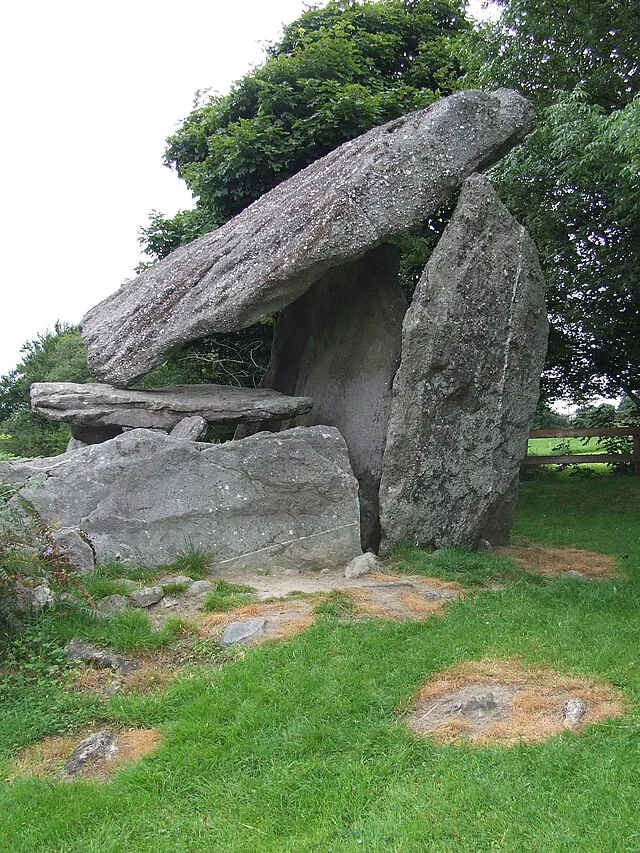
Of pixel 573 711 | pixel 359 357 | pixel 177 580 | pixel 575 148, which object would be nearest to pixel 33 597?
pixel 177 580

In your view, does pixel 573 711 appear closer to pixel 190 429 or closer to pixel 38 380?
pixel 190 429

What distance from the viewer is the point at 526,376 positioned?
878cm

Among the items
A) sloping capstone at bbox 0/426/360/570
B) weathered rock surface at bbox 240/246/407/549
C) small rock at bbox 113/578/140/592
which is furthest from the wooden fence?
small rock at bbox 113/578/140/592

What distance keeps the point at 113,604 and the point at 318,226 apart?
13.8 feet

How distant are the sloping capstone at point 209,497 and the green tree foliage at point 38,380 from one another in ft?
18.9

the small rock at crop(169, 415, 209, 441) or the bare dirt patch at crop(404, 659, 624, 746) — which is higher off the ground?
the small rock at crop(169, 415, 209, 441)

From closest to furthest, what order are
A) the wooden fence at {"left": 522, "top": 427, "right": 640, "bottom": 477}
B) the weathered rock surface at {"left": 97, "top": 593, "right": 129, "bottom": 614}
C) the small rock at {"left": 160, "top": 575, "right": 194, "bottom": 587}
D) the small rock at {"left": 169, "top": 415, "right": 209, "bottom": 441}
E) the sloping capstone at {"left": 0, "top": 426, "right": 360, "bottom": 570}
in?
the weathered rock surface at {"left": 97, "top": 593, "right": 129, "bottom": 614} → the small rock at {"left": 160, "top": 575, "right": 194, "bottom": 587} → the sloping capstone at {"left": 0, "top": 426, "right": 360, "bottom": 570} → the small rock at {"left": 169, "top": 415, "right": 209, "bottom": 441} → the wooden fence at {"left": 522, "top": 427, "right": 640, "bottom": 477}

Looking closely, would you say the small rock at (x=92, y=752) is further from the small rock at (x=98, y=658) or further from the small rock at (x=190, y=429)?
the small rock at (x=190, y=429)

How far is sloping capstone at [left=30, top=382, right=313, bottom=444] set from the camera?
888 cm

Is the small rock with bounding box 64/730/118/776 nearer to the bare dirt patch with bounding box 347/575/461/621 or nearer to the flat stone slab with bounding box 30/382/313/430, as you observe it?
the bare dirt patch with bounding box 347/575/461/621

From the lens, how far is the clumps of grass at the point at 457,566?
7.61 meters

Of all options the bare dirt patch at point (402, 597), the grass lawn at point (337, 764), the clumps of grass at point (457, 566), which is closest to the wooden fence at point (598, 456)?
the clumps of grass at point (457, 566)

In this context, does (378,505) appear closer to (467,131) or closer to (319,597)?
(319,597)

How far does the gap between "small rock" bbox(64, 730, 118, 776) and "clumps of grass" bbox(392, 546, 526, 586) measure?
3.80 meters
